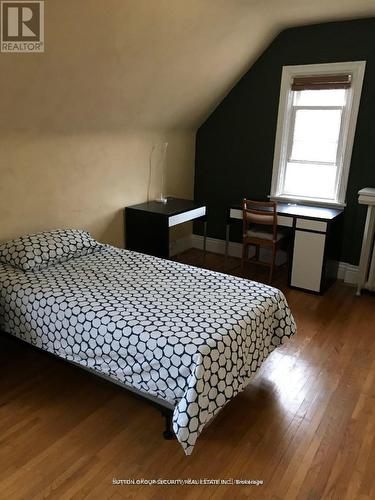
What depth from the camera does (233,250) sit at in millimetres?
4844

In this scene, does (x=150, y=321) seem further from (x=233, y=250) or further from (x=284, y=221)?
(x=233, y=250)

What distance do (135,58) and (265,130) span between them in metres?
1.86

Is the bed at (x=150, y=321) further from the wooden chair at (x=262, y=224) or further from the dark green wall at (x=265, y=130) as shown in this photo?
the dark green wall at (x=265, y=130)

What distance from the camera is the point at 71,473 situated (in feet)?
5.99

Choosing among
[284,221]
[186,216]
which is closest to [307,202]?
[284,221]

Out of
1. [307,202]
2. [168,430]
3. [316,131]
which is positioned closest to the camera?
[168,430]

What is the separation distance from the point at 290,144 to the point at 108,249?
7.47 ft

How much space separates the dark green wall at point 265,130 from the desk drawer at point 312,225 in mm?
552

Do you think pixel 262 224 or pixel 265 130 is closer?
pixel 262 224

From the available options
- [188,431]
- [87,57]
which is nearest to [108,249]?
[87,57]

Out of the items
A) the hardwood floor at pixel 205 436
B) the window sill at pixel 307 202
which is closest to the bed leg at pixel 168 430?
the hardwood floor at pixel 205 436

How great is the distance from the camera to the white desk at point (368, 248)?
3.56m

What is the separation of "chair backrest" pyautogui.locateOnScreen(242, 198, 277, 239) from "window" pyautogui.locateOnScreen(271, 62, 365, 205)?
0.52m

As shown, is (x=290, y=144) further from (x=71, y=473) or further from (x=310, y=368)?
(x=71, y=473)
